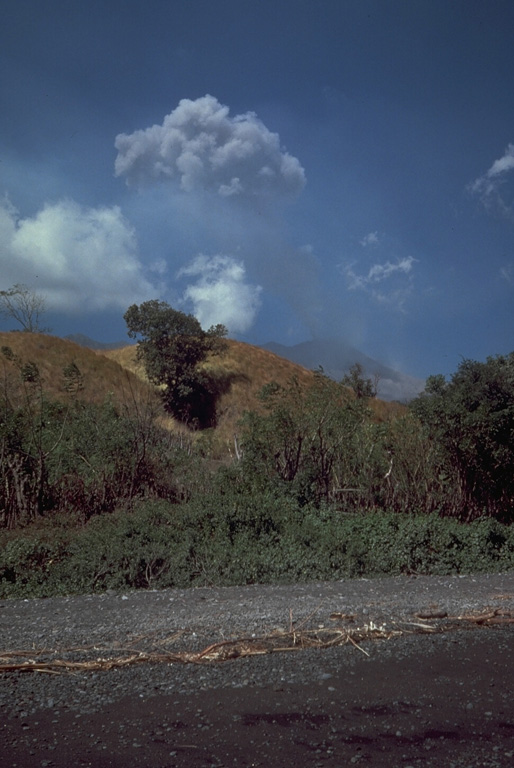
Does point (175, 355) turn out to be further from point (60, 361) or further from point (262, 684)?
point (262, 684)

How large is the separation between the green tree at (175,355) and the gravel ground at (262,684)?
104 feet

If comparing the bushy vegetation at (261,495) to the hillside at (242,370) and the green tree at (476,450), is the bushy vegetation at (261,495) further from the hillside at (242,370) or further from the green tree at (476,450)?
the hillside at (242,370)

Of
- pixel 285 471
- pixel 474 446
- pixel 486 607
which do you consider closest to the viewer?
pixel 486 607

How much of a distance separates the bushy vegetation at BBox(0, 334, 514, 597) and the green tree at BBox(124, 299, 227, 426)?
77.2 feet

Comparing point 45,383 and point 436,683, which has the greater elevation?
point 45,383

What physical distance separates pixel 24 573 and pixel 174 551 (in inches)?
76.8

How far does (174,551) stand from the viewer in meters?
9.55

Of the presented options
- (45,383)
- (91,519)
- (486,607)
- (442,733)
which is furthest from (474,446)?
(45,383)

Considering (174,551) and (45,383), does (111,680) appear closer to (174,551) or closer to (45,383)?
(174,551)

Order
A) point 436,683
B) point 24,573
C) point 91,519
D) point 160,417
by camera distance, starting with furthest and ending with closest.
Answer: point 160,417 → point 91,519 → point 24,573 → point 436,683

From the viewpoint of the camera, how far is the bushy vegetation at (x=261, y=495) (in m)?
9.33

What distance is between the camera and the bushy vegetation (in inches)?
367

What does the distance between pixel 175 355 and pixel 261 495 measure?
28422mm

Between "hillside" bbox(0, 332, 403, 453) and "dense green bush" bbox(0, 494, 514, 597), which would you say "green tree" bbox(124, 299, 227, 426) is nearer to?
"hillside" bbox(0, 332, 403, 453)
